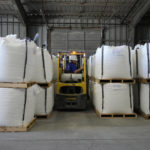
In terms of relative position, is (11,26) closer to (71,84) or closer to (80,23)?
(80,23)

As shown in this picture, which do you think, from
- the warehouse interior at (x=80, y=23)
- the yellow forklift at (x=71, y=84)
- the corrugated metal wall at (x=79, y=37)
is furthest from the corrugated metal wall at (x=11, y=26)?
the yellow forklift at (x=71, y=84)

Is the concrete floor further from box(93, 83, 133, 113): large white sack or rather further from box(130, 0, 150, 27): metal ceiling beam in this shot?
box(130, 0, 150, 27): metal ceiling beam

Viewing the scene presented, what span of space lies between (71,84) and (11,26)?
268 inches

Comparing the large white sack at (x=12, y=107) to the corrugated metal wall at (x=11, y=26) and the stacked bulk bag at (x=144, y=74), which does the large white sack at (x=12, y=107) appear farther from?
the corrugated metal wall at (x=11, y=26)

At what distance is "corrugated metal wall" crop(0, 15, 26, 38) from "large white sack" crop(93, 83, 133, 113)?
24.4 ft

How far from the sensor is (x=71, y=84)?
5.43 metres

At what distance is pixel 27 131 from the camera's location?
3311 millimetres

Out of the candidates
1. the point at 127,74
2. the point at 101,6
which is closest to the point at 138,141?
the point at 127,74

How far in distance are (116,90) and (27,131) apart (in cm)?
248

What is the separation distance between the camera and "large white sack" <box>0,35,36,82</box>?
3.11 metres

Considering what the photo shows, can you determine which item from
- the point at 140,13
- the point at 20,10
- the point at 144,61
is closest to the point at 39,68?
the point at 144,61

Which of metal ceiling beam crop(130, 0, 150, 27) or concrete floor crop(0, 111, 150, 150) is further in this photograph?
metal ceiling beam crop(130, 0, 150, 27)

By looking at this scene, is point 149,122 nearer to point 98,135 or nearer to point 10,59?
point 98,135

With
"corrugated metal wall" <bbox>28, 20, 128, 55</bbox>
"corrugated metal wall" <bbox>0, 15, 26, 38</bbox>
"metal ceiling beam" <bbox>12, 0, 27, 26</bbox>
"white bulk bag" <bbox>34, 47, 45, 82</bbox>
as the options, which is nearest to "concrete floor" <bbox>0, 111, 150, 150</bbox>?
"white bulk bag" <bbox>34, 47, 45, 82</bbox>
